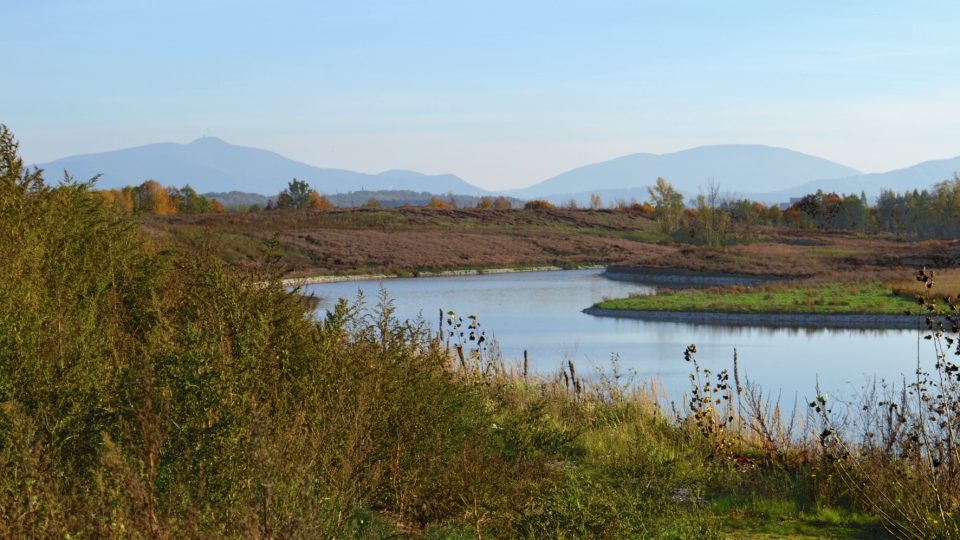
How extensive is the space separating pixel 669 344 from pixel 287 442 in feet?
100

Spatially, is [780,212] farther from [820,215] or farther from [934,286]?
[934,286]

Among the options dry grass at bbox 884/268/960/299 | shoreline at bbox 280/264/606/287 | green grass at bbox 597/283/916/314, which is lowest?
green grass at bbox 597/283/916/314

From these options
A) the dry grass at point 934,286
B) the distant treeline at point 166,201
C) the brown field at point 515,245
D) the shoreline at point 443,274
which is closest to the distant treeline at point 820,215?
Answer: the brown field at point 515,245

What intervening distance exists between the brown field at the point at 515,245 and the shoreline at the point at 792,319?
47.2 ft

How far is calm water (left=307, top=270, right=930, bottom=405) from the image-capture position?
27922 mm

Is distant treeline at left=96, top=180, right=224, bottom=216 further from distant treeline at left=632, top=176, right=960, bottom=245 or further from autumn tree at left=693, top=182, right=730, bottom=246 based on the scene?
autumn tree at left=693, top=182, right=730, bottom=246

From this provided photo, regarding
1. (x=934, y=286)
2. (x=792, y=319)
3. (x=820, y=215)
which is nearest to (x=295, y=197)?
(x=820, y=215)

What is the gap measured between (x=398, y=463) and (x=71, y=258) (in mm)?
4625

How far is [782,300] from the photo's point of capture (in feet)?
149

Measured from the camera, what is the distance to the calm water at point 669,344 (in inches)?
1099

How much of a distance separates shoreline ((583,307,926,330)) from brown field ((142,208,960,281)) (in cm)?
1439

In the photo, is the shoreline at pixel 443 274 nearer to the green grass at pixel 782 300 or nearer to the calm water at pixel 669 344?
the calm water at pixel 669 344

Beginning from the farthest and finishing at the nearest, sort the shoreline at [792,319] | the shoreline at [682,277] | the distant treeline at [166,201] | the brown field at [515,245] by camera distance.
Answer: the distant treeline at [166,201], the brown field at [515,245], the shoreline at [682,277], the shoreline at [792,319]

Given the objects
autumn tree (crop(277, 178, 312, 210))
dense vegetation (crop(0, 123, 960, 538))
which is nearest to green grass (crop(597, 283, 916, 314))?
dense vegetation (crop(0, 123, 960, 538))
